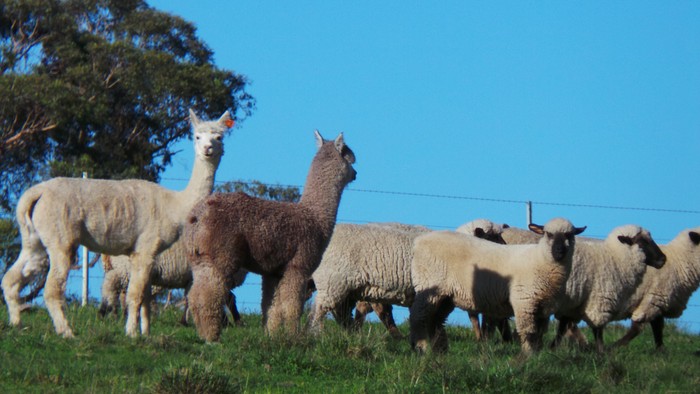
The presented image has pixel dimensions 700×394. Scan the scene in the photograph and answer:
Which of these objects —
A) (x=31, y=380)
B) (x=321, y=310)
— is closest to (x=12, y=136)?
(x=321, y=310)

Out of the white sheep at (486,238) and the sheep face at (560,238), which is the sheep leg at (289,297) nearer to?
the sheep face at (560,238)

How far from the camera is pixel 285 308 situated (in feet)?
34.8

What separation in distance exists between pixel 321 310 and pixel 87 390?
22.4ft

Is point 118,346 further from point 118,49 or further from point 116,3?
point 116,3

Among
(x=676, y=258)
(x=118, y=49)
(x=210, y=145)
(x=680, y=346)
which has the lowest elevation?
(x=680, y=346)

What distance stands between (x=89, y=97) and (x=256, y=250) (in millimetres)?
23214

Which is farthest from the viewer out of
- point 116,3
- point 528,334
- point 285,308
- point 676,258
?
point 116,3

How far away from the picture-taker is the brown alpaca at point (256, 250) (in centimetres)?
1030

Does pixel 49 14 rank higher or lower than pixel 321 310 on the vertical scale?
higher

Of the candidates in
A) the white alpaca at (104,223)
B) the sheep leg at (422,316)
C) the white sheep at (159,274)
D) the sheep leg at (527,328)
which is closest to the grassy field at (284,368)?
the white alpaca at (104,223)

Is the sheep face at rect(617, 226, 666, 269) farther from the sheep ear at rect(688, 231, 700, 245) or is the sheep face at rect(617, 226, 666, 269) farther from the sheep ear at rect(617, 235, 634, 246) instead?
the sheep ear at rect(688, 231, 700, 245)

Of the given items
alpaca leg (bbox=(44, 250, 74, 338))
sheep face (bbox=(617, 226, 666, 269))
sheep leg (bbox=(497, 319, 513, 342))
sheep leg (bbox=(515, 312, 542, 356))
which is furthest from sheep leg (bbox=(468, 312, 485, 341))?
alpaca leg (bbox=(44, 250, 74, 338))

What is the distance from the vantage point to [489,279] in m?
12.5

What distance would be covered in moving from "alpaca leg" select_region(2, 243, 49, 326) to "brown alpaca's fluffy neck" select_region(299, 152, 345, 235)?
→ 289 cm
